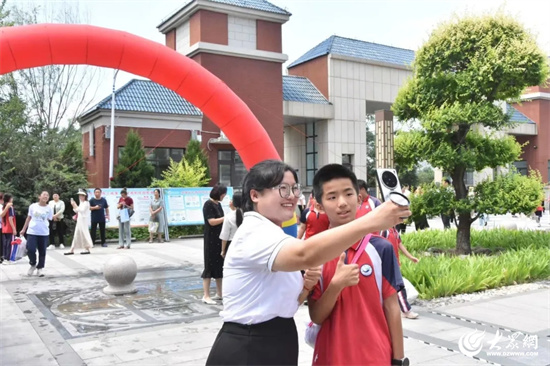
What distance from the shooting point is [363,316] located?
211cm

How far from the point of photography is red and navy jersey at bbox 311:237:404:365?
2084 mm

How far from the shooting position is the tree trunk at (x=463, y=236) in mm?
10562

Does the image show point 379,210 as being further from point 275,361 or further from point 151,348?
point 151,348

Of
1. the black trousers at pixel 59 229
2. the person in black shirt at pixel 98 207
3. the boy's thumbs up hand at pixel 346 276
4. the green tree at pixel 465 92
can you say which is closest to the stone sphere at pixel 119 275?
the green tree at pixel 465 92

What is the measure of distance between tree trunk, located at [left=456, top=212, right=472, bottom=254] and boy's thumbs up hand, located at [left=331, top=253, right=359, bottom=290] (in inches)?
366

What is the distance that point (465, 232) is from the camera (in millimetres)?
10648

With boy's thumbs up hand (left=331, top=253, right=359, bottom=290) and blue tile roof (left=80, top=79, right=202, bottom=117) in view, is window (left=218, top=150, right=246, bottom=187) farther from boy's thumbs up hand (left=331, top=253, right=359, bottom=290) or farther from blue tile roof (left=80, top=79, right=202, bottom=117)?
boy's thumbs up hand (left=331, top=253, right=359, bottom=290)

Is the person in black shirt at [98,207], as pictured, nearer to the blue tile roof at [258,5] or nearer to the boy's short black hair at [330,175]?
the blue tile roof at [258,5]

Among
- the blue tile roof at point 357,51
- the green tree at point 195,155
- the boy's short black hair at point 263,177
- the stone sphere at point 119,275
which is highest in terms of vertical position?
the blue tile roof at point 357,51

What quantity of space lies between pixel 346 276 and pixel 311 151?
23962mm

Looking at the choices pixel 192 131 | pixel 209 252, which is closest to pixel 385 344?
pixel 209 252

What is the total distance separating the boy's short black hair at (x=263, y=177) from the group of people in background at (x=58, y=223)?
27.4 ft

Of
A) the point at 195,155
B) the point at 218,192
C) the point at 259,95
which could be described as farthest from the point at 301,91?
the point at 218,192

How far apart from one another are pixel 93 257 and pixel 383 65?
18.6 metres
